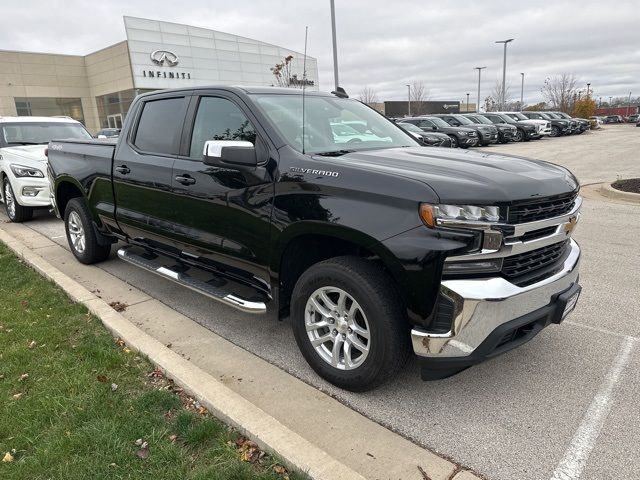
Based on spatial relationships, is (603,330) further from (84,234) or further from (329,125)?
(84,234)

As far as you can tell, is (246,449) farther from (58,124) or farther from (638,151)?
(638,151)

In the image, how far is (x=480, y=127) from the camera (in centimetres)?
2439

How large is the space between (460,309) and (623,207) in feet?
24.6

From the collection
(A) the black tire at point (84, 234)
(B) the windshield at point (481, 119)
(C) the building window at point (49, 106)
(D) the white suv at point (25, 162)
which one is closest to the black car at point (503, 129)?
(B) the windshield at point (481, 119)

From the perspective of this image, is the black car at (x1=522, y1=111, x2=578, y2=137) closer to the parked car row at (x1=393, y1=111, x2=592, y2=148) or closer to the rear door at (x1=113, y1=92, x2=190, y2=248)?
the parked car row at (x1=393, y1=111, x2=592, y2=148)

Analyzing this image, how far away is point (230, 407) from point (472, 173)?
1923 mm

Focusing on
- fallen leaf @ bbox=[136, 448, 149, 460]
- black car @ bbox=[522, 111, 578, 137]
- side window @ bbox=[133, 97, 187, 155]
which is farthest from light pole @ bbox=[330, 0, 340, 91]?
black car @ bbox=[522, 111, 578, 137]

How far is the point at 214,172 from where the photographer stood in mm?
3732

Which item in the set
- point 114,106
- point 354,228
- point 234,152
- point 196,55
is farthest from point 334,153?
point 114,106

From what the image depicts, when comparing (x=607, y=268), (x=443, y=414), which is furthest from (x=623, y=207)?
(x=443, y=414)

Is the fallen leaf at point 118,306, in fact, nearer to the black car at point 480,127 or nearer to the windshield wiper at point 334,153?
the windshield wiper at point 334,153

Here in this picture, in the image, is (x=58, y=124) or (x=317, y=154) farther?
(x=58, y=124)

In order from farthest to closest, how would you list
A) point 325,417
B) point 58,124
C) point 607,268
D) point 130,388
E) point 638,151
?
point 638,151, point 58,124, point 607,268, point 130,388, point 325,417

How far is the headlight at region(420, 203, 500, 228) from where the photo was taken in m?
2.58
